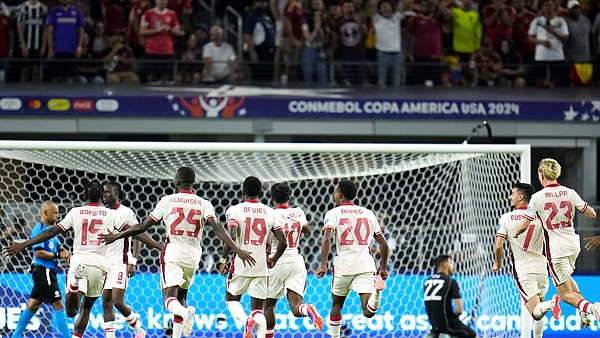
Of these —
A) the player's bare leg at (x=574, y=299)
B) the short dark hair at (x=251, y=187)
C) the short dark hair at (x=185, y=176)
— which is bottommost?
the player's bare leg at (x=574, y=299)

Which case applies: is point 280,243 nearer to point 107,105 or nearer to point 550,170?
point 550,170

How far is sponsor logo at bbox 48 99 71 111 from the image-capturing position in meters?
16.9

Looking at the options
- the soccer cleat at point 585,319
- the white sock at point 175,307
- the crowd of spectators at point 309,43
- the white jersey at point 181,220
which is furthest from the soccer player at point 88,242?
the crowd of spectators at point 309,43

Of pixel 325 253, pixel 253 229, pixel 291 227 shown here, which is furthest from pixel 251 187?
pixel 325 253

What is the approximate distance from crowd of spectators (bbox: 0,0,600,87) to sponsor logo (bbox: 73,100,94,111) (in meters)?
1.01

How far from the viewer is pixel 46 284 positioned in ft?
37.1

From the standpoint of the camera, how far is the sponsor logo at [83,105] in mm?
16984

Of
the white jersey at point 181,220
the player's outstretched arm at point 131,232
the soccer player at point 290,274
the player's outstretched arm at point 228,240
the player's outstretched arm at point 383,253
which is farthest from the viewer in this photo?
the soccer player at point 290,274

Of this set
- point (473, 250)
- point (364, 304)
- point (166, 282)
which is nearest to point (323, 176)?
point (473, 250)

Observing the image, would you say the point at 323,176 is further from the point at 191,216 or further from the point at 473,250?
the point at 191,216

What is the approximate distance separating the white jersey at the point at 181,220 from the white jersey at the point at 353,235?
1276mm

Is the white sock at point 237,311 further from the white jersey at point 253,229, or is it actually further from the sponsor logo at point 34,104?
the sponsor logo at point 34,104

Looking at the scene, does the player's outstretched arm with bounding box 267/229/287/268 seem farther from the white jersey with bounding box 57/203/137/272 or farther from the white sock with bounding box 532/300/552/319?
the white sock with bounding box 532/300/552/319

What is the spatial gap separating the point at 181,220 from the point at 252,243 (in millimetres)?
709
